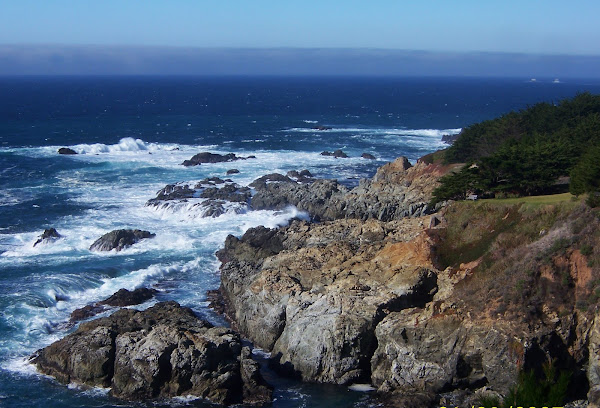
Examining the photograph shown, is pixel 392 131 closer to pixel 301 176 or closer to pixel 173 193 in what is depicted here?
pixel 301 176

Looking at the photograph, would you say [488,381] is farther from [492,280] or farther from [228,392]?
[228,392]

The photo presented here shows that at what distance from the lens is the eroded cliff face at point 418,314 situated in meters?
28.1

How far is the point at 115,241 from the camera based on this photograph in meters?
49.0

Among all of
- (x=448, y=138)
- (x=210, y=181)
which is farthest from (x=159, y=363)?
(x=448, y=138)

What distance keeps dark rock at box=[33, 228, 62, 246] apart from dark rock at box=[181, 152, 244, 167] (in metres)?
31.6

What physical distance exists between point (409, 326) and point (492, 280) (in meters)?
4.75

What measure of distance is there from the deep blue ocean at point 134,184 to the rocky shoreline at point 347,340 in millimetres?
1077

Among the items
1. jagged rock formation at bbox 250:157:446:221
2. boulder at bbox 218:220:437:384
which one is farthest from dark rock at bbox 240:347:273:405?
jagged rock formation at bbox 250:157:446:221

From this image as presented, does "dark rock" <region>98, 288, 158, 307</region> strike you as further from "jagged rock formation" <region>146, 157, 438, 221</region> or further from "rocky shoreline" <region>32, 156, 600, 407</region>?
"jagged rock formation" <region>146, 157, 438, 221</region>

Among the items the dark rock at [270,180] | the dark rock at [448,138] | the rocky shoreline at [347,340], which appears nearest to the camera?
the rocky shoreline at [347,340]

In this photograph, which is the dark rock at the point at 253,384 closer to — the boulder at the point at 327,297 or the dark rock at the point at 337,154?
the boulder at the point at 327,297

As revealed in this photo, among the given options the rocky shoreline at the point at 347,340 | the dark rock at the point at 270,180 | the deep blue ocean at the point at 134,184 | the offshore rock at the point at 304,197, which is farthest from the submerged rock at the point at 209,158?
the rocky shoreline at the point at 347,340

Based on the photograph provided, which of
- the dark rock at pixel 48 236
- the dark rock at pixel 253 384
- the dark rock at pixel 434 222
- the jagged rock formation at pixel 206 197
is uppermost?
the dark rock at pixel 434 222

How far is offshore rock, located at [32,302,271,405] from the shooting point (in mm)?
28594
